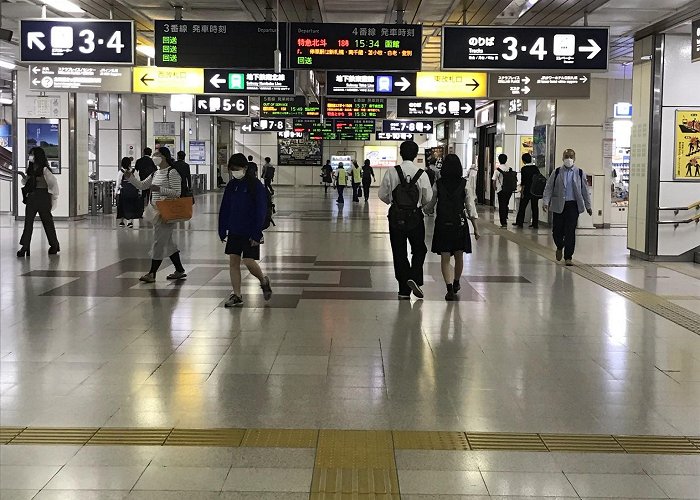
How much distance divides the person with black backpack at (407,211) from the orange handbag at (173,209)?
256cm

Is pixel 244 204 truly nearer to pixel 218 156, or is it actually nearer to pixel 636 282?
pixel 636 282

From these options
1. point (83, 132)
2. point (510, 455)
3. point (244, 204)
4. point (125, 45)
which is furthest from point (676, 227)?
point (83, 132)

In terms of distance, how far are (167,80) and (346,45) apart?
16.9 feet

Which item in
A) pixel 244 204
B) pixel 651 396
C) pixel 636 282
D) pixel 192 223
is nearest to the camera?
pixel 651 396

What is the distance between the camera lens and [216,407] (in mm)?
4965

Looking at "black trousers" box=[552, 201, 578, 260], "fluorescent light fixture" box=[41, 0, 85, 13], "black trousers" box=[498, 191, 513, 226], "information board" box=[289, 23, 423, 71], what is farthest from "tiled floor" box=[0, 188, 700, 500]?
"black trousers" box=[498, 191, 513, 226]

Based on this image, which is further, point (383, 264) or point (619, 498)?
point (383, 264)

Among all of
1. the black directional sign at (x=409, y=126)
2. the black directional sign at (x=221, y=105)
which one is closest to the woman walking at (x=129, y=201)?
the black directional sign at (x=221, y=105)

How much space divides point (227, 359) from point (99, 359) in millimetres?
956

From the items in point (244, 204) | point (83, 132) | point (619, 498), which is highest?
point (83, 132)

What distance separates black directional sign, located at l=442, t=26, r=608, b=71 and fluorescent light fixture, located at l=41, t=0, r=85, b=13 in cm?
593

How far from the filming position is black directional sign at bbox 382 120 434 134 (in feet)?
105

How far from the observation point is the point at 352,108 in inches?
923

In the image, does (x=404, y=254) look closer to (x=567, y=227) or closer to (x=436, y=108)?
(x=567, y=227)
